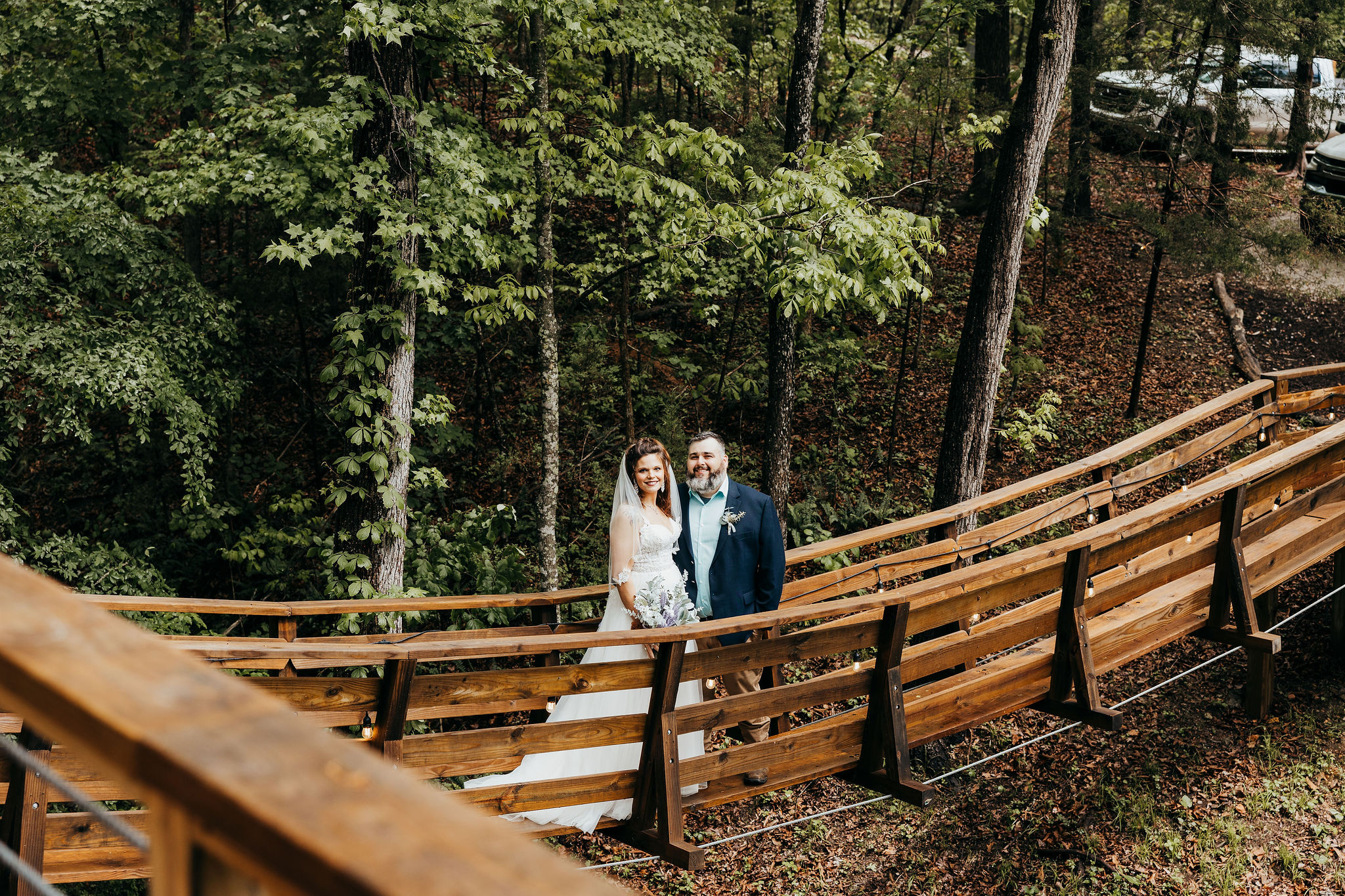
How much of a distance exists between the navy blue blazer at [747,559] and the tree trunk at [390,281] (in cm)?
338

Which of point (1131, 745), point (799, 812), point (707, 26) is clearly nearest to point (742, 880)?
point (799, 812)

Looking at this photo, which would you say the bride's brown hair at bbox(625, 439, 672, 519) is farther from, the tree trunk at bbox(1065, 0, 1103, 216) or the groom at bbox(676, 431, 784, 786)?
the tree trunk at bbox(1065, 0, 1103, 216)

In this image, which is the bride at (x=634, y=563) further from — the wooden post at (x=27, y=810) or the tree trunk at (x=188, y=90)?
the tree trunk at (x=188, y=90)

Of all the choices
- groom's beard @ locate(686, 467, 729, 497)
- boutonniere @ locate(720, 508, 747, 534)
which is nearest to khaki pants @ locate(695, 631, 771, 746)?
boutonniere @ locate(720, 508, 747, 534)

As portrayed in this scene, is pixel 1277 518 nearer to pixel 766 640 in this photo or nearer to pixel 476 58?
pixel 766 640

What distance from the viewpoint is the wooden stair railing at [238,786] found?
613 mm

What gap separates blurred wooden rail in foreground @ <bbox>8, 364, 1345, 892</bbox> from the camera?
2.25 ft

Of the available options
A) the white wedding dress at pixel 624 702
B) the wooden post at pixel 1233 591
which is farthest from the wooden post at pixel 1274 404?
the white wedding dress at pixel 624 702

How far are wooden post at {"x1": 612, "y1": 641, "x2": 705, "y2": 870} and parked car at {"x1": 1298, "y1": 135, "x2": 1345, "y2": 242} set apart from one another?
13.0 metres

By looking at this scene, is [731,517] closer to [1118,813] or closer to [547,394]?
[1118,813]

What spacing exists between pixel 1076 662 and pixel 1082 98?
11.9 m

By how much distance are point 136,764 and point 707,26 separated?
12187 mm

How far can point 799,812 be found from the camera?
28.1 feet

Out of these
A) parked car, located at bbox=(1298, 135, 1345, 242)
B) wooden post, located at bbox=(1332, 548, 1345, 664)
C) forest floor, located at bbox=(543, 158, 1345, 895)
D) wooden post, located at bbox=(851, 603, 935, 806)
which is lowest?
forest floor, located at bbox=(543, 158, 1345, 895)
